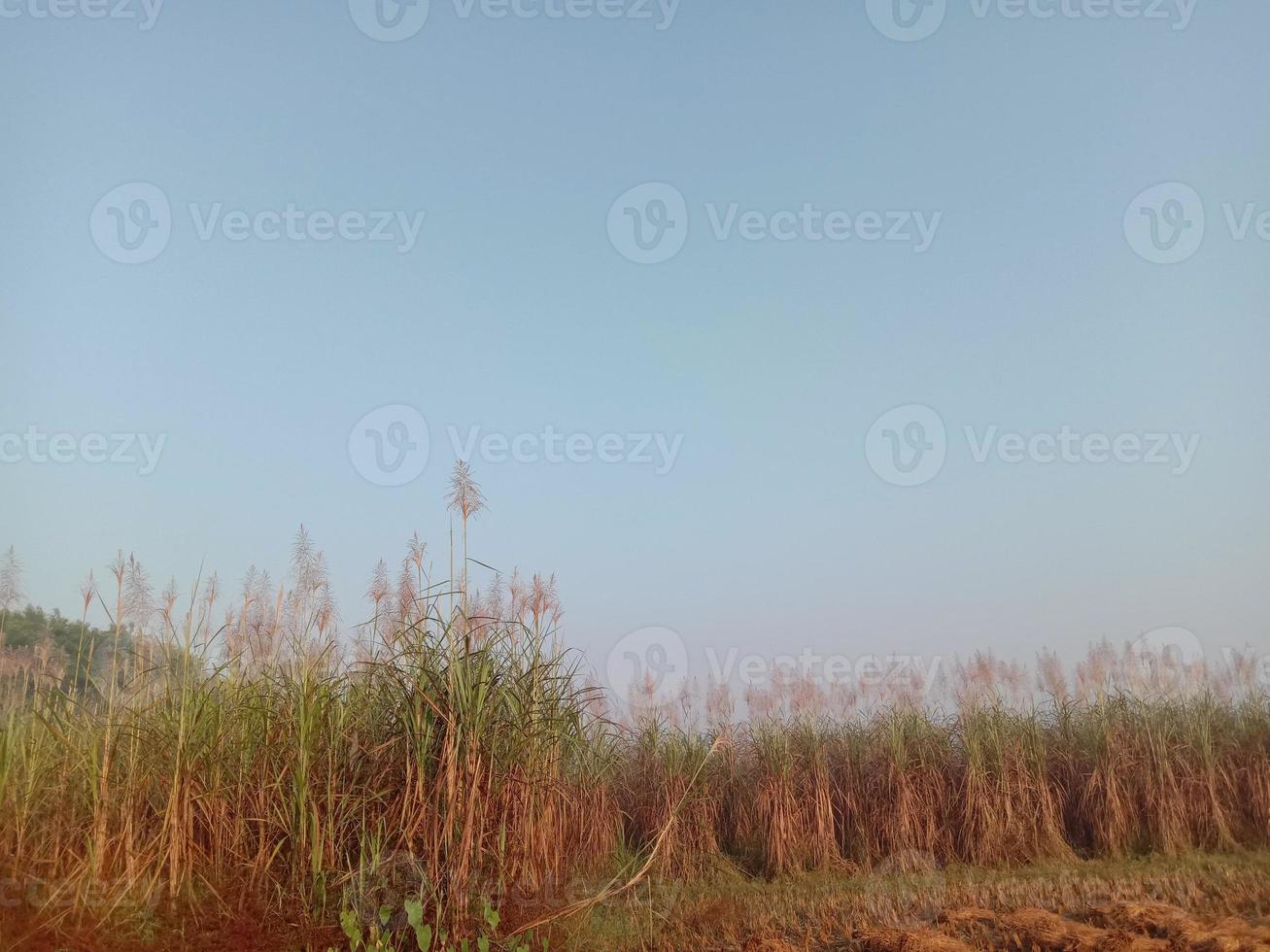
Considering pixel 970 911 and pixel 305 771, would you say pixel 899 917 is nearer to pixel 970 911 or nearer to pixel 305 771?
pixel 970 911

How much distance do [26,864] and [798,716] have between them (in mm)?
6726

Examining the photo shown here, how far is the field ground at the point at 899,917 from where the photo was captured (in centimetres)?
447

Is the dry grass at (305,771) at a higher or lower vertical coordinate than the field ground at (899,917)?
higher

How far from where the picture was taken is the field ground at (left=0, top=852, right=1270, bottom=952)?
14.7 ft

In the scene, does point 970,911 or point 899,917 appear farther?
point 899,917

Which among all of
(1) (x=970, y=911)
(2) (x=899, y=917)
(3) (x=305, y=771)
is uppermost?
(3) (x=305, y=771)

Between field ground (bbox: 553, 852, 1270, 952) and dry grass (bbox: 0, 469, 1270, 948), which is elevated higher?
dry grass (bbox: 0, 469, 1270, 948)

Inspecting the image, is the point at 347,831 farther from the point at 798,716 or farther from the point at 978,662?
the point at 978,662

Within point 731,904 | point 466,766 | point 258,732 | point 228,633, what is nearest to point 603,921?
point 731,904

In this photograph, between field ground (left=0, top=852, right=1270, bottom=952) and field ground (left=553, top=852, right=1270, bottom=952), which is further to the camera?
field ground (left=553, top=852, right=1270, bottom=952)

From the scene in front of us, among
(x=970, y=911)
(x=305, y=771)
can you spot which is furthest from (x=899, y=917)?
(x=305, y=771)

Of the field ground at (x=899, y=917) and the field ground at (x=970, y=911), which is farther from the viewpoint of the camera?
the field ground at (x=970, y=911)

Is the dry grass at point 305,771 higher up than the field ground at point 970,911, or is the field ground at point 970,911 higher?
the dry grass at point 305,771

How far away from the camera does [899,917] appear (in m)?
6.08
